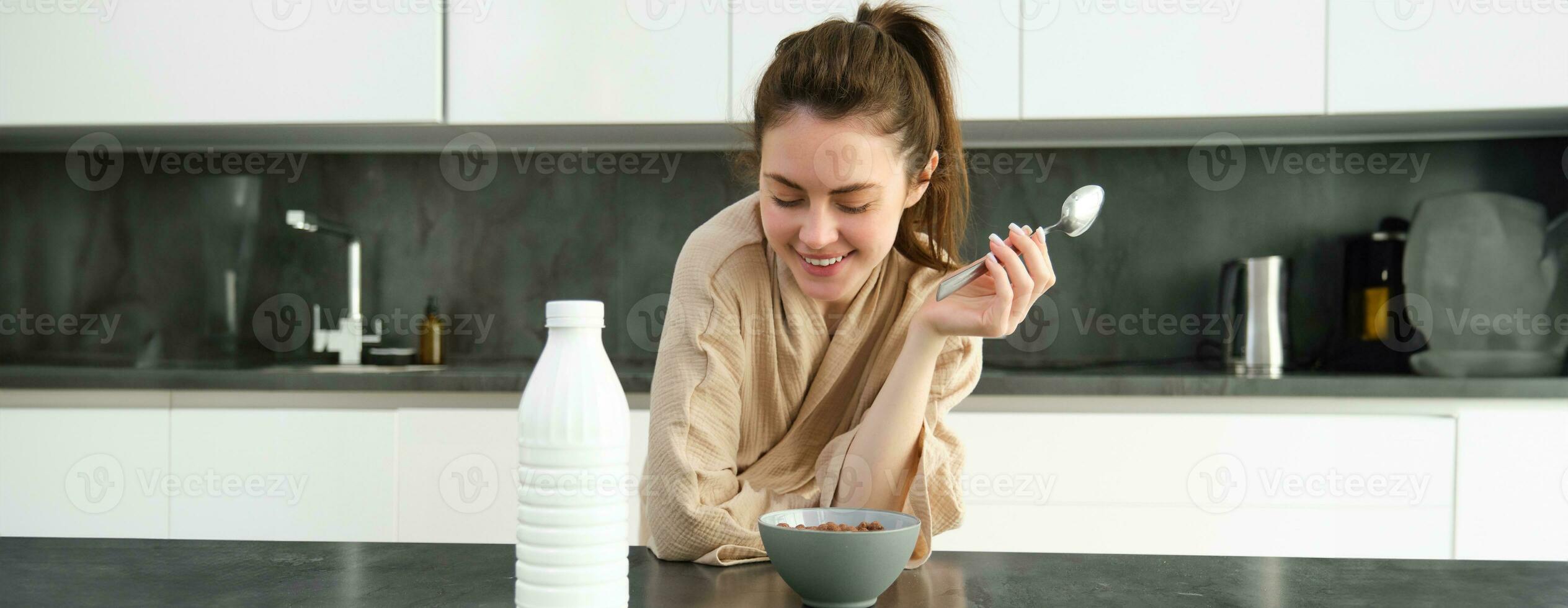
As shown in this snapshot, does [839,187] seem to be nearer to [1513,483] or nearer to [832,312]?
[832,312]

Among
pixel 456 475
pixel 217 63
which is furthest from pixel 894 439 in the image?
pixel 217 63

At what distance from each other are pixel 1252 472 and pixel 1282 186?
0.92m

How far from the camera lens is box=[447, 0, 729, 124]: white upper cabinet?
226 centimetres

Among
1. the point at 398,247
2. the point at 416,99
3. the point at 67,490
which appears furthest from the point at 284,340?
the point at 416,99

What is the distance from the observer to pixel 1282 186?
2553mm

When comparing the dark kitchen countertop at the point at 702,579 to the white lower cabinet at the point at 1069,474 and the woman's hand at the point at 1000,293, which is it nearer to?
the woman's hand at the point at 1000,293

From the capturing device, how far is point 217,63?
2311 millimetres

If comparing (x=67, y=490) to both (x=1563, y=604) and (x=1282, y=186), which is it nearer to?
(x=1563, y=604)

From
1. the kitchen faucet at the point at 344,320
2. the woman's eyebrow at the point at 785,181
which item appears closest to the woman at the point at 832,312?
the woman's eyebrow at the point at 785,181

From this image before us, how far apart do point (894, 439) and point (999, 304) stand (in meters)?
0.23

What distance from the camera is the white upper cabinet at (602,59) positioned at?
7.42 feet

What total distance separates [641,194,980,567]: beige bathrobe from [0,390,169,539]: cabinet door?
1293 millimetres

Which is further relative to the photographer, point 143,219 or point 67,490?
point 143,219

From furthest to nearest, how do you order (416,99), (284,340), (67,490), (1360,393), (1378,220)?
1. (284,340)
2. (1378,220)
3. (416,99)
4. (67,490)
5. (1360,393)
